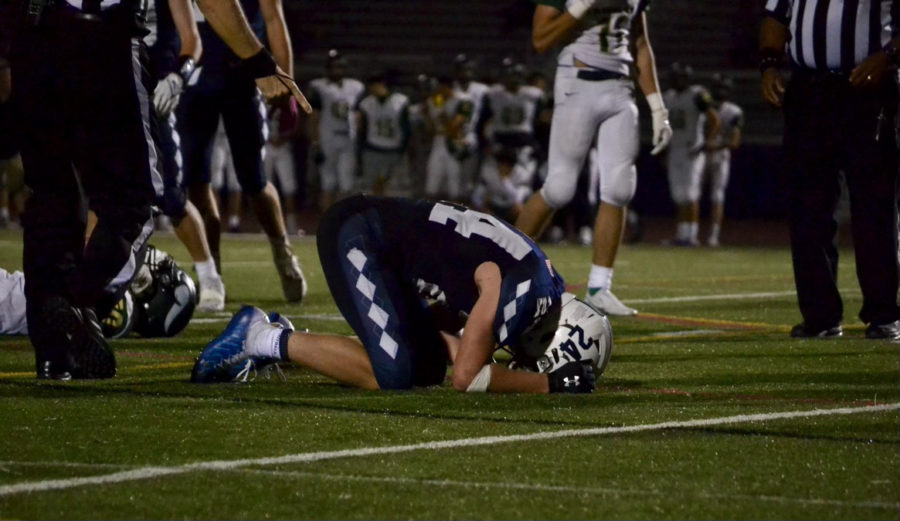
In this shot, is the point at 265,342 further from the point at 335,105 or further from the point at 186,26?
the point at 335,105

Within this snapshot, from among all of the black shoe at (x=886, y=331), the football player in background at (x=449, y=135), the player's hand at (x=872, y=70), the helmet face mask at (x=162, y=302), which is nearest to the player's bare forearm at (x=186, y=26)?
the helmet face mask at (x=162, y=302)

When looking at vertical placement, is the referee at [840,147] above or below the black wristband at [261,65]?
below

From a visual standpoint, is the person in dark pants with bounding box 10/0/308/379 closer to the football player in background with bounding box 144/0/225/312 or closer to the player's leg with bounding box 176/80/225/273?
the football player in background with bounding box 144/0/225/312

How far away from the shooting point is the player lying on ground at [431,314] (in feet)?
16.9

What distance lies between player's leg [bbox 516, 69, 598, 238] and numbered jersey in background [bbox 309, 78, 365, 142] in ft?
36.7

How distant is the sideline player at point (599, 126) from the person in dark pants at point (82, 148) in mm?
2999

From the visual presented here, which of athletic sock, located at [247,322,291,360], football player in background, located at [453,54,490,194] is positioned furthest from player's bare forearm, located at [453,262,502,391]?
football player in background, located at [453,54,490,194]

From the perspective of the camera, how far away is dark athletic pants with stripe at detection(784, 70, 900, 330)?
7.09 m

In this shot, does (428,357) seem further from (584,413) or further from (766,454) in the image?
(766,454)

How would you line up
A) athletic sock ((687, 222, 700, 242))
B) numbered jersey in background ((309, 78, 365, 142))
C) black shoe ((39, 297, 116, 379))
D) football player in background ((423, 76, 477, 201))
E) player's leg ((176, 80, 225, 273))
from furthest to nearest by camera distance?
football player in background ((423, 76, 477, 201)) < numbered jersey in background ((309, 78, 365, 142)) < athletic sock ((687, 222, 700, 242)) < player's leg ((176, 80, 225, 273)) < black shoe ((39, 297, 116, 379))

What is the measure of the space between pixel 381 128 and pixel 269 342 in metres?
14.3

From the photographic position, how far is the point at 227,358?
5453 mm

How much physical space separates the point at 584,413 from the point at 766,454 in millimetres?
816

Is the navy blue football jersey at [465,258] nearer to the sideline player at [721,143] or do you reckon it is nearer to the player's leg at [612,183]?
the player's leg at [612,183]
